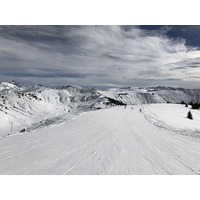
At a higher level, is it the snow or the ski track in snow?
the snow

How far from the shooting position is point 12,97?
504ft

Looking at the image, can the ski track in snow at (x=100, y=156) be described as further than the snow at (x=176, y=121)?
No

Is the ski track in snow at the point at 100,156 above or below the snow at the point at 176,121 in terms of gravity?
below

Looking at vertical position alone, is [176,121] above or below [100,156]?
above

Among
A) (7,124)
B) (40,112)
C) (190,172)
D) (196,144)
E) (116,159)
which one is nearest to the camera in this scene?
(190,172)

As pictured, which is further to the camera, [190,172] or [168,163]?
[168,163]

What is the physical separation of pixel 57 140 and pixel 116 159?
4.23 meters

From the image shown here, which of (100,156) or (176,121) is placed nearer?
(100,156)

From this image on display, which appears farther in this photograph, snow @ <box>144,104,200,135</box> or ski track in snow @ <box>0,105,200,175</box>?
snow @ <box>144,104,200,135</box>

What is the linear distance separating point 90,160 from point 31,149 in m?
3.25

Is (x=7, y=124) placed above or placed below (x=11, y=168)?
below

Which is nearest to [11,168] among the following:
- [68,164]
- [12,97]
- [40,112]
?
[68,164]

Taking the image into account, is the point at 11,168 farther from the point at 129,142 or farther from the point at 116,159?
the point at 129,142

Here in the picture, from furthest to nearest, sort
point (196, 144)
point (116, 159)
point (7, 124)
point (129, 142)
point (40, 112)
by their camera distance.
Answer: point (40, 112)
point (7, 124)
point (129, 142)
point (196, 144)
point (116, 159)
